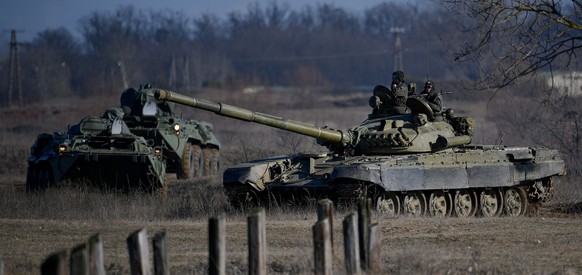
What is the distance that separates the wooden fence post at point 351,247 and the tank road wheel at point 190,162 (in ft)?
58.8

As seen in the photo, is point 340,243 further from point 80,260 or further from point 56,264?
point 56,264

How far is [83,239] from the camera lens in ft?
48.1

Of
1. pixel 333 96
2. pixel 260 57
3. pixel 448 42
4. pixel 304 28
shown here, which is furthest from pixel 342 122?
pixel 304 28

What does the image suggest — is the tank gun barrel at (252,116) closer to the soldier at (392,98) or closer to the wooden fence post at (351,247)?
the soldier at (392,98)

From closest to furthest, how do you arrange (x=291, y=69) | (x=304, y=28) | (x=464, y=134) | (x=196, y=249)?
(x=196, y=249) < (x=464, y=134) < (x=291, y=69) < (x=304, y=28)

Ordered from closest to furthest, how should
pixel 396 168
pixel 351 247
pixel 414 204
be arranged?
1. pixel 351 247
2. pixel 396 168
3. pixel 414 204

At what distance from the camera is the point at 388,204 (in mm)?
18906

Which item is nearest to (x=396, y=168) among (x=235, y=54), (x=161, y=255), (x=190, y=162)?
(x=161, y=255)

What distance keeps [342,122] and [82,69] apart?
39.0 m

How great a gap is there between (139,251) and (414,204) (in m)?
10.3

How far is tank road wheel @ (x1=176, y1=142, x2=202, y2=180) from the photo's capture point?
28.7m

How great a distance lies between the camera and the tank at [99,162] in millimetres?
23750

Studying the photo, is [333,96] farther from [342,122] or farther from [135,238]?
[135,238]

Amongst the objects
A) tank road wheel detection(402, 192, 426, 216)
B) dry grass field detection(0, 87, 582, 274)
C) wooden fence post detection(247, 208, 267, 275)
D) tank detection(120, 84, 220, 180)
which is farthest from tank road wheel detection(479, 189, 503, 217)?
wooden fence post detection(247, 208, 267, 275)
